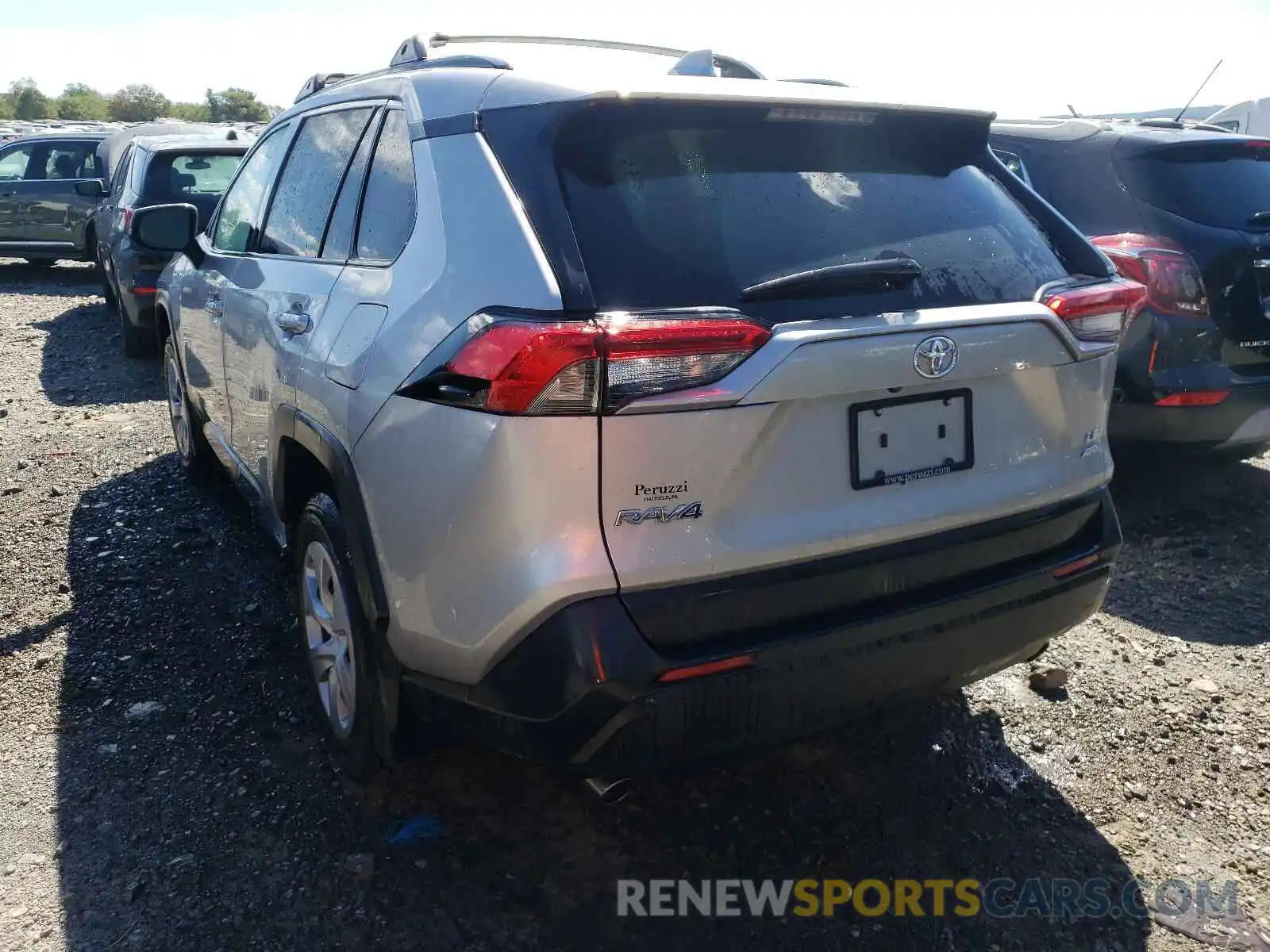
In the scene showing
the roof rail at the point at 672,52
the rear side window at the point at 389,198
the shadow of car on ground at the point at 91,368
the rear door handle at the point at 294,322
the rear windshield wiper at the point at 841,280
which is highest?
the roof rail at the point at 672,52

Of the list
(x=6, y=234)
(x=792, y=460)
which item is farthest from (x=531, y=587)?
(x=6, y=234)

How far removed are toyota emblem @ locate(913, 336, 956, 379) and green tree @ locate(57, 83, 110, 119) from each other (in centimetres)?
7533

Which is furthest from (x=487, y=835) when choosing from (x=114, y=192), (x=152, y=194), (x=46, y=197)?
(x=46, y=197)

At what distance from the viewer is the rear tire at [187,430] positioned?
513 centimetres

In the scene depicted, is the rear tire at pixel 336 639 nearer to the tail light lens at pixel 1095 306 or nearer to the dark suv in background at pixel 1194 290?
the tail light lens at pixel 1095 306

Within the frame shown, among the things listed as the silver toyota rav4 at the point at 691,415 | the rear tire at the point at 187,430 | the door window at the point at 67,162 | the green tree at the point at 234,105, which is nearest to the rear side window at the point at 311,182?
the silver toyota rav4 at the point at 691,415

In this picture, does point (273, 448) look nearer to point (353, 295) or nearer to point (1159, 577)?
point (353, 295)

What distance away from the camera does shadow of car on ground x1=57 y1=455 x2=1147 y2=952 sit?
8.00 ft

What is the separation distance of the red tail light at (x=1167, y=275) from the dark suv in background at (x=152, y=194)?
646 centimetres

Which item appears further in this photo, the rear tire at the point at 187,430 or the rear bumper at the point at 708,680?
the rear tire at the point at 187,430

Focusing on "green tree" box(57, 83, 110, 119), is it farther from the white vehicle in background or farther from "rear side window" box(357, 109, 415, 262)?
"rear side window" box(357, 109, 415, 262)

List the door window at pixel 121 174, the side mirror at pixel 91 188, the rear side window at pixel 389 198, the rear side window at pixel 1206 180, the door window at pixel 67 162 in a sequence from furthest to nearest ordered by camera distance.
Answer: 1. the door window at pixel 67 162
2. the side mirror at pixel 91 188
3. the door window at pixel 121 174
4. the rear side window at pixel 1206 180
5. the rear side window at pixel 389 198

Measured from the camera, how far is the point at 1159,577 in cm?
431

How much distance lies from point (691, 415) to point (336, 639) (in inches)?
55.0
